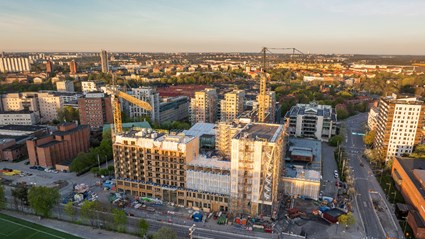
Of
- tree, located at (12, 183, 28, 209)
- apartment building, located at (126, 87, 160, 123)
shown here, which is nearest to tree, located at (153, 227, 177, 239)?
tree, located at (12, 183, 28, 209)

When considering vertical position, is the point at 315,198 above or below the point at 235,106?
below

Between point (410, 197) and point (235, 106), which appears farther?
point (235, 106)

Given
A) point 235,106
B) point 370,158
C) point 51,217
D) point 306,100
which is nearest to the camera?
point 51,217

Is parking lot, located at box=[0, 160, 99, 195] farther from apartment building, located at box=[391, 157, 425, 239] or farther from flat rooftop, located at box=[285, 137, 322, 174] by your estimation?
apartment building, located at box=[391, 157, 425, 239]

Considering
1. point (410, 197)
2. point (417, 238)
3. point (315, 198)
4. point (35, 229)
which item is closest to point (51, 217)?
point (35, 229)

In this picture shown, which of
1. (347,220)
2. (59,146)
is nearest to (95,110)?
(59,146)

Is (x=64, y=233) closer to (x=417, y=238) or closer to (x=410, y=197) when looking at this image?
(x=417, y=238)
